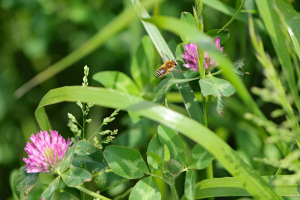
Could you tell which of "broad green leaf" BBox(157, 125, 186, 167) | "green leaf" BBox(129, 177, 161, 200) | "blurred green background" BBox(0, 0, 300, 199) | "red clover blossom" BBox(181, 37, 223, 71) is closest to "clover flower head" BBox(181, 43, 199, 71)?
"red clover blossom" BBox(181, 37, 223, 71)

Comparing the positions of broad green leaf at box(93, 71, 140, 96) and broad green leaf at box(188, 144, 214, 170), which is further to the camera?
broad green leaf at box(93, 71, 140, 96)

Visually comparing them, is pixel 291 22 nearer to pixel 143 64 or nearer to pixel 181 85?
pixel 181 85

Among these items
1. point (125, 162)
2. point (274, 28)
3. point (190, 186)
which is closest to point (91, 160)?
point (125, 162)

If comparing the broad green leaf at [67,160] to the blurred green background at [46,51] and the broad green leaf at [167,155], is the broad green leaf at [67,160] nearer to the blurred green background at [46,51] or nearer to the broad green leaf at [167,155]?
the broad green leaf at [167,155]

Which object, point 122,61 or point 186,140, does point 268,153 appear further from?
point 122,61

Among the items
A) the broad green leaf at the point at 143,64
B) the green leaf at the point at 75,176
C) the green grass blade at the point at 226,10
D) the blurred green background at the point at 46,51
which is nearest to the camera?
the green leaf at the point at 75,176

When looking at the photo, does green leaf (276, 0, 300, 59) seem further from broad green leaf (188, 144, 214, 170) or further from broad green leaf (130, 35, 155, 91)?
broad green leaf (130, 35, 155, 91)

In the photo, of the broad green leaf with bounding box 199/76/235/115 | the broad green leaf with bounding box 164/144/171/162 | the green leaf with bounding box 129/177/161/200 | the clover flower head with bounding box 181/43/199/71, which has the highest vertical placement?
the clover flower head with bounding box 181/43/199/71

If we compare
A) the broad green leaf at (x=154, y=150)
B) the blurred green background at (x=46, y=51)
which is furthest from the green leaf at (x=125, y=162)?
the blurred green background at (x=46, y=51)
